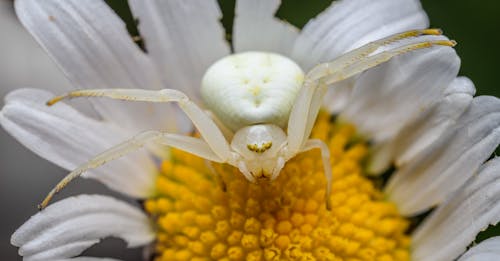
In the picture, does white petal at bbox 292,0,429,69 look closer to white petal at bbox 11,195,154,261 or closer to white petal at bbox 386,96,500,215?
white petal at bbox 386,96,500,215

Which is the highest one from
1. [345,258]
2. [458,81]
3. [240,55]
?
[240,55]

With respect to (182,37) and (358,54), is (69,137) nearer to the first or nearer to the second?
(182,37)

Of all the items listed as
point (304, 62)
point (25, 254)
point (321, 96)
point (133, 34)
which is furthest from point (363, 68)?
point (25, 254)

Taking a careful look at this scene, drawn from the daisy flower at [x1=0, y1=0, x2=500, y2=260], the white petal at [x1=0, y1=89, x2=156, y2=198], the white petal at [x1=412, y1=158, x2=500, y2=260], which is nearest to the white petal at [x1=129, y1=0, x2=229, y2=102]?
the daisy flower at [x1=0, y1=0, x2=500, y2=260]

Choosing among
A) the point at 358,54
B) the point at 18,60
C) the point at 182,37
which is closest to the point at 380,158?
the point at 358,54

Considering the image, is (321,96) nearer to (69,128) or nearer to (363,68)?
(363,68)

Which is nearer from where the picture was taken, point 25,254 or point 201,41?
point 25,254
